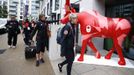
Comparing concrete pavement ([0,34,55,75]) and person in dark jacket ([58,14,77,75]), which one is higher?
person in dark jacket ([58,14,77,75])

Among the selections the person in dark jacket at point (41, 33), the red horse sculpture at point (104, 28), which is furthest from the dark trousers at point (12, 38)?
the red horse sculpture at point (104, 28)

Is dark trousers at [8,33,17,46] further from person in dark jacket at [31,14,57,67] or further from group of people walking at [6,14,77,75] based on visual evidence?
person in dark jacket at [31,14,57,67]

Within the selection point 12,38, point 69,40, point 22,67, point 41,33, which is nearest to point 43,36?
point 41,33

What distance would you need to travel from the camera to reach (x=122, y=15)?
34.3ft

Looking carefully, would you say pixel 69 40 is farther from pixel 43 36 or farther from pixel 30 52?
pixel 30 52

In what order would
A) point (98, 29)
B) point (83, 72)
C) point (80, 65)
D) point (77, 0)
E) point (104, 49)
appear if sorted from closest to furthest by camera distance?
point (83, 72), point (80, 65), point (98, 29), point (104, 49), point (77, 0)

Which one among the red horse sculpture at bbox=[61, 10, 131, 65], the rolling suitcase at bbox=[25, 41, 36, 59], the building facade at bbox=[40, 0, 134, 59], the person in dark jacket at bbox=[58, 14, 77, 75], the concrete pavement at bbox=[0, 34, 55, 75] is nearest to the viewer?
the person in dark jacket at bbox=[58, 14, 77, 75]

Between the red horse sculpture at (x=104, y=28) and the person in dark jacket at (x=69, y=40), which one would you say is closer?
the person in dark jacket at (x=69, y=40)

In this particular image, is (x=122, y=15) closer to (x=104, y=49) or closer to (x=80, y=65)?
(x=104, y=49)

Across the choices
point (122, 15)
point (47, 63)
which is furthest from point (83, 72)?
point (122, 15)

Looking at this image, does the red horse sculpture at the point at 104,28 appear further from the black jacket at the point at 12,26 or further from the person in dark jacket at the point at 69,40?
the black jacket at the point at 12,26

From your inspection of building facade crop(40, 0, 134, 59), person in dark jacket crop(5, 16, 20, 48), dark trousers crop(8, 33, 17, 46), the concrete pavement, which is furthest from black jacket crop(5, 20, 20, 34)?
building facade crop(40, 0, 134, 59)

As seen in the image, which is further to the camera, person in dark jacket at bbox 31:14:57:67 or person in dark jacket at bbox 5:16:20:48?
person in dark jacket at bbox 5:16:20:48

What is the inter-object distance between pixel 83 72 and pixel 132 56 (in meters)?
3.03
